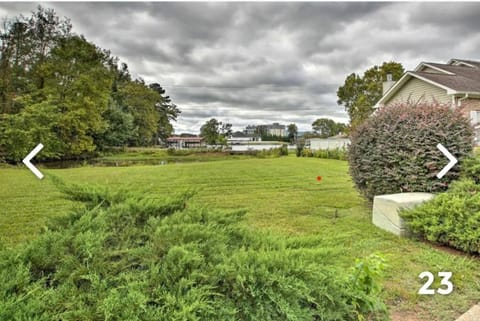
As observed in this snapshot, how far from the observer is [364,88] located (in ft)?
86.3

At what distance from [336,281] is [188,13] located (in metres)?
4.89

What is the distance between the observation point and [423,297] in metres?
2.13

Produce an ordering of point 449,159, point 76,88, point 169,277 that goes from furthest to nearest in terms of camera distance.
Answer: point 76,88, point 449,159, point 169,277

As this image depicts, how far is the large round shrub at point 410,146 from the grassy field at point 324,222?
2.38 feet

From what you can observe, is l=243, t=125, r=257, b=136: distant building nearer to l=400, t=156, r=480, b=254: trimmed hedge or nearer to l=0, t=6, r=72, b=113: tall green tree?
l=0, t=6, r=72, b=113: tall green tree

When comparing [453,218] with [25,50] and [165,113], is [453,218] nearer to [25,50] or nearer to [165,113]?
[25,50]

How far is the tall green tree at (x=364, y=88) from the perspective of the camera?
24203mm

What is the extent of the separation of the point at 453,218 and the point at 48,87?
21045 mm

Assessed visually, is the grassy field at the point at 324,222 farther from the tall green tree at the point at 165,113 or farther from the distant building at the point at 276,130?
the distant building at the point at 276,130

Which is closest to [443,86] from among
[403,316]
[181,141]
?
[403,316]

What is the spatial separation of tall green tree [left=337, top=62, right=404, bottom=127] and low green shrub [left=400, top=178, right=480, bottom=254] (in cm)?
2082

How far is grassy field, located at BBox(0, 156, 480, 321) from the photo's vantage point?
2.05 meters

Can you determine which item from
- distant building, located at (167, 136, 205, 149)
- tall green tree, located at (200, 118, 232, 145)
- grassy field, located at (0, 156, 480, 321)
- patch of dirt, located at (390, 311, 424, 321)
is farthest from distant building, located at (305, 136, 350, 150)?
patch of dirt, located at (390, 311, 424, 321)

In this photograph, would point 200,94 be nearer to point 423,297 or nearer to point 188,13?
point 188,13
